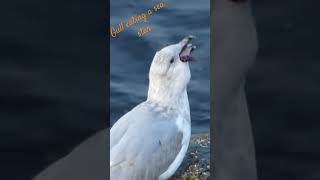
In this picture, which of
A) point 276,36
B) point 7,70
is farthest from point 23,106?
point 276,36

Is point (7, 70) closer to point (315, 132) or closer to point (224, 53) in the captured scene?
point (224, 53)

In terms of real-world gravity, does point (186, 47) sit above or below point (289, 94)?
above

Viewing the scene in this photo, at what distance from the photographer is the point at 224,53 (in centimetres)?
259

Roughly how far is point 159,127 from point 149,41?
22 centimetres

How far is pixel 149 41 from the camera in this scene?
2.51m

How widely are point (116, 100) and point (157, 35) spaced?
7.1 inches

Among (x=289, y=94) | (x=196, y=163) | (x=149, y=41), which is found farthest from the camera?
(x=289, y=94)

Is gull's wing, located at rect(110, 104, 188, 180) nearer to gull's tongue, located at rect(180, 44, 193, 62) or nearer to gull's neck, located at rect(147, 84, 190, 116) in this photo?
gull's neck, located at rect(147, 84, 190, 116)

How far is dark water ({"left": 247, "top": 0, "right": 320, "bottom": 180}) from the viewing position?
9.46 ft

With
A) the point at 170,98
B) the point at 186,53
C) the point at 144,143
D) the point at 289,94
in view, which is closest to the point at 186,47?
the point at 186,53

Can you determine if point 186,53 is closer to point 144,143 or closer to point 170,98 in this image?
point 170,98

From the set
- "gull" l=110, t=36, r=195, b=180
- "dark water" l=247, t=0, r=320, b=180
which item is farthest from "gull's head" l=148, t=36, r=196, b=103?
"dark water" l=247, t=0, r=320, b=180

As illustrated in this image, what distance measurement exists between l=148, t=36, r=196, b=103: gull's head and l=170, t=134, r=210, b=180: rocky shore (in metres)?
0.15

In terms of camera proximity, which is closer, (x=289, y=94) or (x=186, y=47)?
(x=186, y=47)
